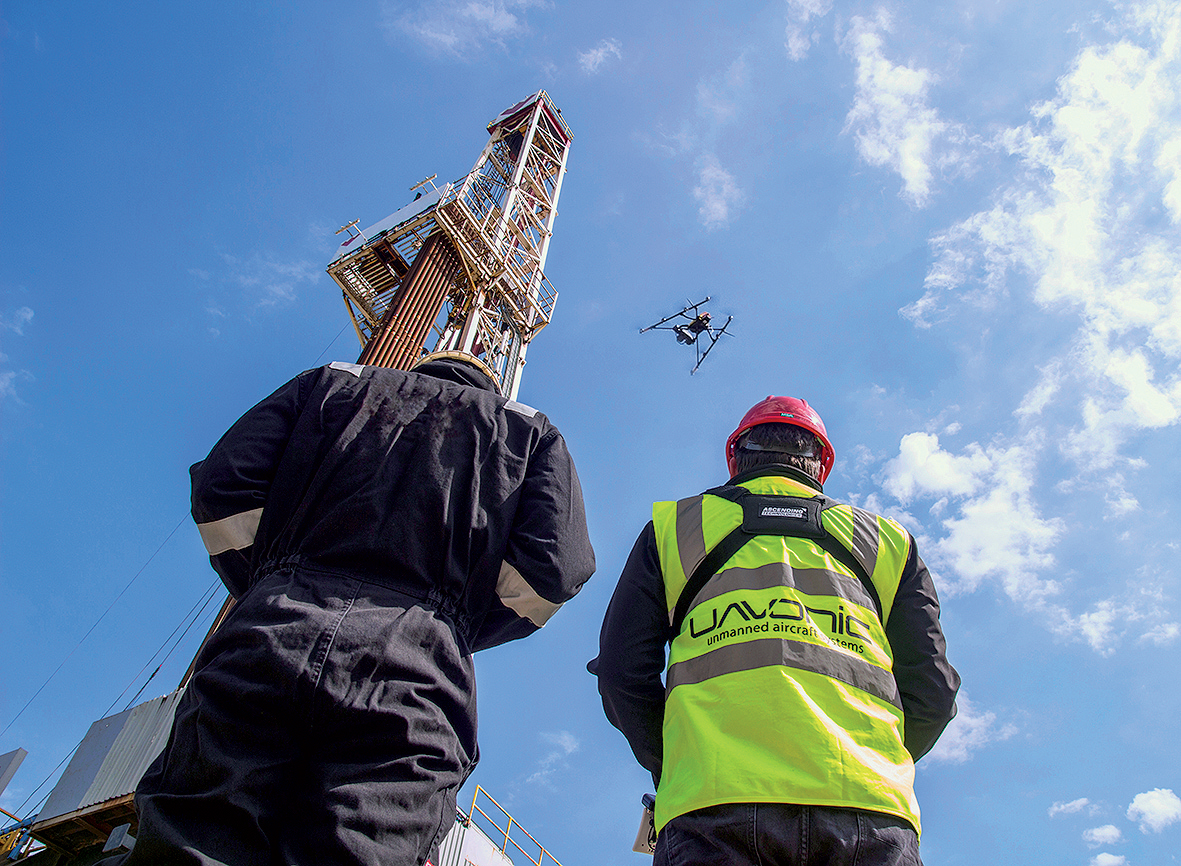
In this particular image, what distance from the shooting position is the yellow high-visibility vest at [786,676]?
193 cm

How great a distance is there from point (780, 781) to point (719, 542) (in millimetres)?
890

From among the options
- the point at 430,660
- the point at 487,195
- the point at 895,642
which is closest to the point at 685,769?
the point at 430,660

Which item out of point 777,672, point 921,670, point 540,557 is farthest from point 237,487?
point 921,670

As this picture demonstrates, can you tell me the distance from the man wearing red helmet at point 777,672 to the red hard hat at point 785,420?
0.79ft

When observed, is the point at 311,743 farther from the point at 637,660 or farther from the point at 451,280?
the point at 451,280

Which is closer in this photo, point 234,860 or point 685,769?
point 234,860

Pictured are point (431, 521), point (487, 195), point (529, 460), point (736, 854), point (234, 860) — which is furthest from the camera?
point (487, 195)

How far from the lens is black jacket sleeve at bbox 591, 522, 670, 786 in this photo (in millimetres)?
2564

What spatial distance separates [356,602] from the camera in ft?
7.05

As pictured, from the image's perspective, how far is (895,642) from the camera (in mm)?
2590

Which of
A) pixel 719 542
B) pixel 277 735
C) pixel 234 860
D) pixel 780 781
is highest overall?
pixel 719 542

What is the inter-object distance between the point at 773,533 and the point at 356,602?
1435 millimetres

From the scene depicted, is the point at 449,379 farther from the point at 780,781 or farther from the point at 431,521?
the point at 780,781

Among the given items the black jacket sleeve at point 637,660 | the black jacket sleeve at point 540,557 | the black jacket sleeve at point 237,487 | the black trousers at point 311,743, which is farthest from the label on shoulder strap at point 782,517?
the black jacket sleeve at point 237,487
